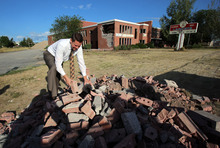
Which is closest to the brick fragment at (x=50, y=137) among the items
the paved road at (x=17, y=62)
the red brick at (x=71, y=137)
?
the red brick at (x=71, y=137)

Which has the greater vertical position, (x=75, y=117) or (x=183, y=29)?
(x=183, y=29)

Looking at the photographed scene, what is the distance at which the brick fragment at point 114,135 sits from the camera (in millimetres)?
1682

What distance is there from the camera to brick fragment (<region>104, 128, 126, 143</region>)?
1.68m

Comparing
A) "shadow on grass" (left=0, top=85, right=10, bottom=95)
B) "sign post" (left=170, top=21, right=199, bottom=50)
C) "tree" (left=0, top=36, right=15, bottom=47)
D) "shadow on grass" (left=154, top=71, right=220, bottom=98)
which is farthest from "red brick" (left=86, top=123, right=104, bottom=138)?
"tree" (left=0, top=36, right=15, bottom=47)

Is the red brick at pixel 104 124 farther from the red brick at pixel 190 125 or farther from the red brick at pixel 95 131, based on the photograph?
the red brick at pixel 190 125

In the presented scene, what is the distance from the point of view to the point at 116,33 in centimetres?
2491

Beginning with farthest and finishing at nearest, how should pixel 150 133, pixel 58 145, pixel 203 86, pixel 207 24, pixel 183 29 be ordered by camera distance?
pixel 207 24 < pixel 183 29 < pixel 203 86 < pixel 150 133 < pixel 58 145

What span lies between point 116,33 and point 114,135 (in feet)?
82.3

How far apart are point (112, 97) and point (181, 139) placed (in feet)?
4.97

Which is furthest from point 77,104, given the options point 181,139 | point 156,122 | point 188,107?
point 188,107

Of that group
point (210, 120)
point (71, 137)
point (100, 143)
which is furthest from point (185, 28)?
point (71, 137)

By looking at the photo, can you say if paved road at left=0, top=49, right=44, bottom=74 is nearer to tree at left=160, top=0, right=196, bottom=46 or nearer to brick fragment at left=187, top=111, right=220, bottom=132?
brick fragment at left=187, top=111, right=220, bottom=132

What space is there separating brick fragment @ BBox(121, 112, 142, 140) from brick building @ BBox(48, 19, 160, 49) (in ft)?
80.0

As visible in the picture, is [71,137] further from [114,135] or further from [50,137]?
[114,135]
